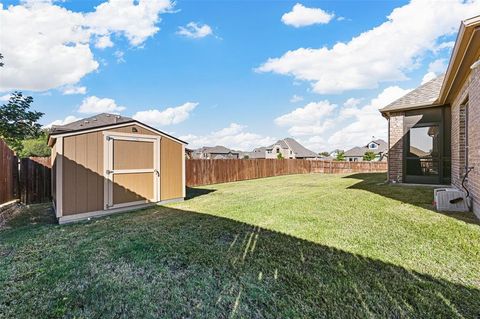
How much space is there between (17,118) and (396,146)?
14.9 metres

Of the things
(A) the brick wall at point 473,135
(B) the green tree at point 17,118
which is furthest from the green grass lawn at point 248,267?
(B) the green tree at point 17,118

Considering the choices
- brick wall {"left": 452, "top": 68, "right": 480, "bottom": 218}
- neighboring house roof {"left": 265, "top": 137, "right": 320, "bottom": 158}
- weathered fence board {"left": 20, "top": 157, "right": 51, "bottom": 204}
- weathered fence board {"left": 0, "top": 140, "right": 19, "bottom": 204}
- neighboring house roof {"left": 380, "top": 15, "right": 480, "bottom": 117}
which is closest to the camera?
neighboring house roof {"left": 380, "top": 15, "right": 480, "bottom": 117}

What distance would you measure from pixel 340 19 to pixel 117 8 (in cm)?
853

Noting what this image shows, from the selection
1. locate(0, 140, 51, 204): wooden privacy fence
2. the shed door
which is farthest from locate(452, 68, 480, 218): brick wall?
locate(0, 140, 51, 204): wooden privacy fence

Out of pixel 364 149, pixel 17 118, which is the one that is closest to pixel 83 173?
pixel 17 118

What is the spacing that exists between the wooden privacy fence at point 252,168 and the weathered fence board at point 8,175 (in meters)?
5.73

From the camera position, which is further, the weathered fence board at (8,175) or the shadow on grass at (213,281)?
the weathered fence board at (8,175)

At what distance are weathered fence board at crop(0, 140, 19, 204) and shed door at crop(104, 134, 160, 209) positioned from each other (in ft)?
10.4

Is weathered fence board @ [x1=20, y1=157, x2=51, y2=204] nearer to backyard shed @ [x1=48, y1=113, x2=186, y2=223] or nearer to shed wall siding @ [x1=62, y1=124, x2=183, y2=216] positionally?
backyard shed @ [x1=48, y1=113, x2=186, y2=223]

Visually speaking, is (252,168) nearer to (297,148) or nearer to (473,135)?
(473,135)

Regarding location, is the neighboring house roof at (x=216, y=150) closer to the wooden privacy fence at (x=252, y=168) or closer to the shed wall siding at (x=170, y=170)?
the wooden privacy fence at (x=252, y=168)

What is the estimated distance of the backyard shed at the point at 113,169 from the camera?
485cm

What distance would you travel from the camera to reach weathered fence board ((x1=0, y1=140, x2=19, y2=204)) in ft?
20.2

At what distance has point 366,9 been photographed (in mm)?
8852
